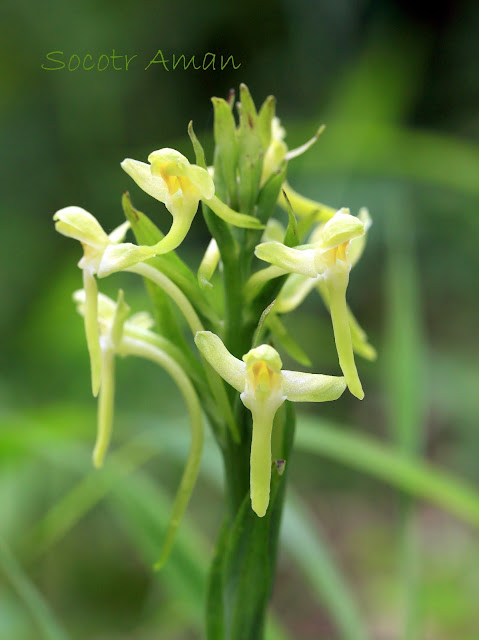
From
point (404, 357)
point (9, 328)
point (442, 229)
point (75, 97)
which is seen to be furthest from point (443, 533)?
point (75, 97)

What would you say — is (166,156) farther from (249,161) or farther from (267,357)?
(267,357)

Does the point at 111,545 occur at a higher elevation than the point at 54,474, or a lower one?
lower

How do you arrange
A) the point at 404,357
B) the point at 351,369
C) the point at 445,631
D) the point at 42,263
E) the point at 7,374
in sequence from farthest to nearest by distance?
1. the point at 42,263
2. the point at 7,374
3. the point at 445,631
4. the point at 404,357
5. the point at 351,369

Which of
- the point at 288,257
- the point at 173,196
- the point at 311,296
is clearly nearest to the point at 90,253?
the point at 173,196

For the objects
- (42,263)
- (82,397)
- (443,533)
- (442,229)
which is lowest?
(443,533)

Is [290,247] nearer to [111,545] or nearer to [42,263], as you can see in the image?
[111,545]

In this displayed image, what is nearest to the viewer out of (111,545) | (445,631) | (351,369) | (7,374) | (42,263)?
(351,369)

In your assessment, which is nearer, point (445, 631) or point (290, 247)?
point (290, 247)
